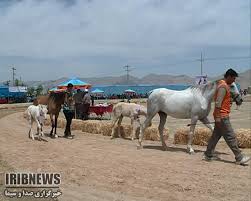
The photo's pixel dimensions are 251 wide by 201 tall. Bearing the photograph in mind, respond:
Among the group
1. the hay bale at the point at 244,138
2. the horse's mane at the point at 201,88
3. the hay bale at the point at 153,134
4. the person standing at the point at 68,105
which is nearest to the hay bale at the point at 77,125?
the person standing at the point at 68,105

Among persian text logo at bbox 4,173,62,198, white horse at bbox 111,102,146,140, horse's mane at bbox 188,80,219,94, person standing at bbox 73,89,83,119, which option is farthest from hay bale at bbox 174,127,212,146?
person standing at bbox 73,89,83,119

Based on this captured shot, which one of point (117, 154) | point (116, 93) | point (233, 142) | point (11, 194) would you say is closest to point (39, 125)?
point (117, 154)

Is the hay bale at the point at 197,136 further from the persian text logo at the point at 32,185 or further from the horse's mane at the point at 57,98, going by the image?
the persian text logo at the point at 32,185

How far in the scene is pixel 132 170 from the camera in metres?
10.3

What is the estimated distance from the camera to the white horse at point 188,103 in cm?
1329

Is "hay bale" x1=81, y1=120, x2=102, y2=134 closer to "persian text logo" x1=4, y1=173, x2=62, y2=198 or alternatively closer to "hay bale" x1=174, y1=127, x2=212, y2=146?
"hay bale" x1=174, y1=127, x2=212, y2=146

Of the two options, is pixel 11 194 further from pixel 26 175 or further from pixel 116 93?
pixel 116 93

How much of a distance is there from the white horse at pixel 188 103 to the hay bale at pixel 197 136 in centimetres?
99

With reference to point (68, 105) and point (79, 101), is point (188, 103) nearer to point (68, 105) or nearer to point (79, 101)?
point (68, 105)

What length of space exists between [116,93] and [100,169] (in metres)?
86.1

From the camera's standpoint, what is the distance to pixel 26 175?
893 cm

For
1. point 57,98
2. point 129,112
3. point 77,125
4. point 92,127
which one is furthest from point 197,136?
point 77,125

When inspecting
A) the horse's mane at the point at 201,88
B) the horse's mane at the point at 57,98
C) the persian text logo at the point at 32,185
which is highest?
the horse's mane at the point at 201,88

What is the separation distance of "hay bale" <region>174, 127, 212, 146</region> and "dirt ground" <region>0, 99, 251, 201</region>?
0.37 m
